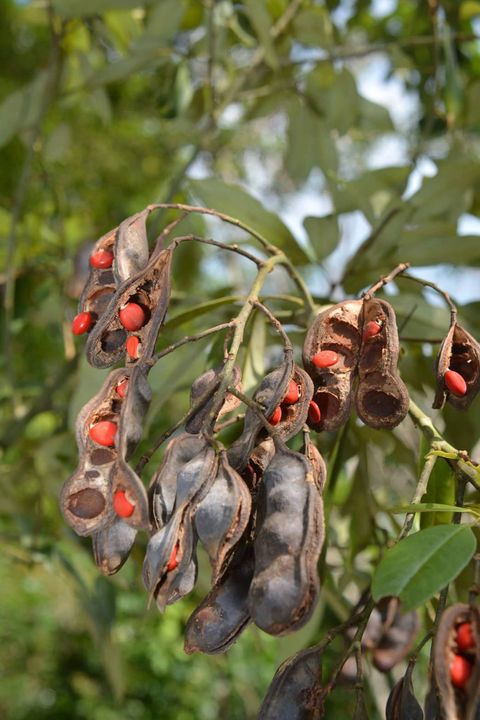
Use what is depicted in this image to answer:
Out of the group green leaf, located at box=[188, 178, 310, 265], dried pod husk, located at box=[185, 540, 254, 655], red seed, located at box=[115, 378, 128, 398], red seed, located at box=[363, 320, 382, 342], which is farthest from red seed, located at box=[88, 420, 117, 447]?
green leaf, located at box=[188, 178, 310, 265]

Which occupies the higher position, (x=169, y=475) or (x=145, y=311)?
(x=145, y=311)

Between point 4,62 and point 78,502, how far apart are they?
22.5 ft

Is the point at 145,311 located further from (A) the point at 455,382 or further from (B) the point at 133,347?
(A) the point at 455,382

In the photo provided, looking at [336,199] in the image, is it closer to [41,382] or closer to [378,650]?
[378,650]

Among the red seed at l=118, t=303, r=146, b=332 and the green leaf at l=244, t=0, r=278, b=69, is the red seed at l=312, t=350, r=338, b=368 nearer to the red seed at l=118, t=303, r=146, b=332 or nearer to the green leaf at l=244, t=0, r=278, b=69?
the red seed at l=118, t=303, r=146, b=332

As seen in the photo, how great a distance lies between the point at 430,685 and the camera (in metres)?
0.63

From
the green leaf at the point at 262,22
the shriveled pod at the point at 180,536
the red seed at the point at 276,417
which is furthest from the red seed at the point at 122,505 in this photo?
the green leaf at the point at 262,22

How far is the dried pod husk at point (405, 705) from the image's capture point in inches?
26.8

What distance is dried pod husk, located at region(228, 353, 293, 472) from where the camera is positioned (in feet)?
2.29

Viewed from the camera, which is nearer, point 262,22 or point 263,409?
point 263,409

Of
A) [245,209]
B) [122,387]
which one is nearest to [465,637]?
[122,387]

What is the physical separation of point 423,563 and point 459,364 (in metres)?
0.26

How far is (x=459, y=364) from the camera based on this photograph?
0.83 m

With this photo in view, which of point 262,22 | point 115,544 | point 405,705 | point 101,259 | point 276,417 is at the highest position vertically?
point 262,22
